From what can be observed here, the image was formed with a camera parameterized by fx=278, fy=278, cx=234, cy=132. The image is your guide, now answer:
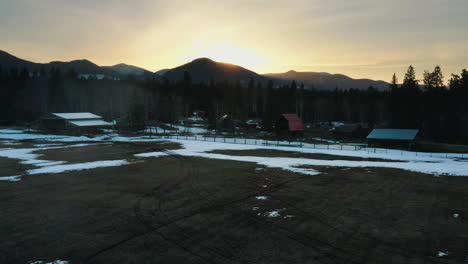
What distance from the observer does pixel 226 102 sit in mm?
110750

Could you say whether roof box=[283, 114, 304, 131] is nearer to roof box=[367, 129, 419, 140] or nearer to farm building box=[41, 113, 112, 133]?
roof box=[367, 129, 419, 140]

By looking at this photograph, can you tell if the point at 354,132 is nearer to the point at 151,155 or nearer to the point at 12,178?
the point at 151,155

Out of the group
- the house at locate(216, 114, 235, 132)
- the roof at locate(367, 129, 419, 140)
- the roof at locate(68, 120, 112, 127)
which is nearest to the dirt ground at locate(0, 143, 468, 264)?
the roof at locate(367, 129, 419, 140)

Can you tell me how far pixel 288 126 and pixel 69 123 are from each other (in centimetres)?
5312

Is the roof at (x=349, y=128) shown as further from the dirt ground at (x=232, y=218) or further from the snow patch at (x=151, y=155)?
the snow patch at (x=151, y=155)

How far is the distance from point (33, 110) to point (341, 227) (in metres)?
117

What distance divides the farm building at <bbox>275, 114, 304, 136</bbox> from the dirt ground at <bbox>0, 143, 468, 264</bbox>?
120 ft

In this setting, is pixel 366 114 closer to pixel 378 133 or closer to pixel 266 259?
pixel 378 133

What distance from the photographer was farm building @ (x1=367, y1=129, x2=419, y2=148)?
150ft

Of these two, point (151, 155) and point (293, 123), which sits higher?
point (293, 123)

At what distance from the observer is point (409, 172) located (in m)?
28.0

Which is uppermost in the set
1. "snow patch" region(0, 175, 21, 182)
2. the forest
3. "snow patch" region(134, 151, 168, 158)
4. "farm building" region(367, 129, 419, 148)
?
the forest

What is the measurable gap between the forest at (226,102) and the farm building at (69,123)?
1376 cm

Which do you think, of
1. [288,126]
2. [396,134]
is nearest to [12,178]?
[288,126]
